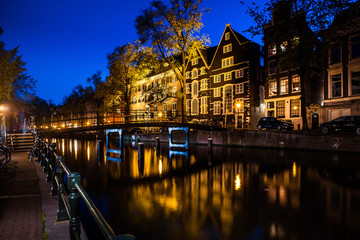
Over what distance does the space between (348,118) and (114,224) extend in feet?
72.0

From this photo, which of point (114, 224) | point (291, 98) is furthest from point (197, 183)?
point (291, 98)

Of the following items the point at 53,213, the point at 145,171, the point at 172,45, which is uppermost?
the point at 172,45

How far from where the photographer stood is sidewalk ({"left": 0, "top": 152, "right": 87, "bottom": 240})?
424 centimetres

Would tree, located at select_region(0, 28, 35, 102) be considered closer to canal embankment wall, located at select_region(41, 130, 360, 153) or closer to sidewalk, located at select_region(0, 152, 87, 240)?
canal embankment wall, located at select_region(41, 130, 360, 153)

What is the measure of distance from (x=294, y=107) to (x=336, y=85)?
17.9 feet

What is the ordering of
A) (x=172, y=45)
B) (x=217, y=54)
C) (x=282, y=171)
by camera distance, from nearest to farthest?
(x=282, y=171) → (x=172, y=45) → (x=217, y=54)

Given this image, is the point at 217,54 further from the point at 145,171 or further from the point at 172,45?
the point at 145,171

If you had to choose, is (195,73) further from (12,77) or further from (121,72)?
(12,77)

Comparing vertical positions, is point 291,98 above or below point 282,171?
above

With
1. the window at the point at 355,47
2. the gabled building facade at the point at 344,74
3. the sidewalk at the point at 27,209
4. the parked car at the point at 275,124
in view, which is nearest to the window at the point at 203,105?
the parked car at the point at 275,124

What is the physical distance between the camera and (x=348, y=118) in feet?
68.9

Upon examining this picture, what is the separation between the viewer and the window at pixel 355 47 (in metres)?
26.5

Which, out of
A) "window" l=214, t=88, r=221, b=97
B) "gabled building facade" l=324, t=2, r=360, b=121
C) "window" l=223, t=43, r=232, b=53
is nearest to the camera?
"gabled building facade" l=324, t=2, r=360, b=121

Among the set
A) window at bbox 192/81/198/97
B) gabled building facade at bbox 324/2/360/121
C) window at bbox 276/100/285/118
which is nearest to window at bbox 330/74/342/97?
gabled building facade at bbox 324/2/360/121
